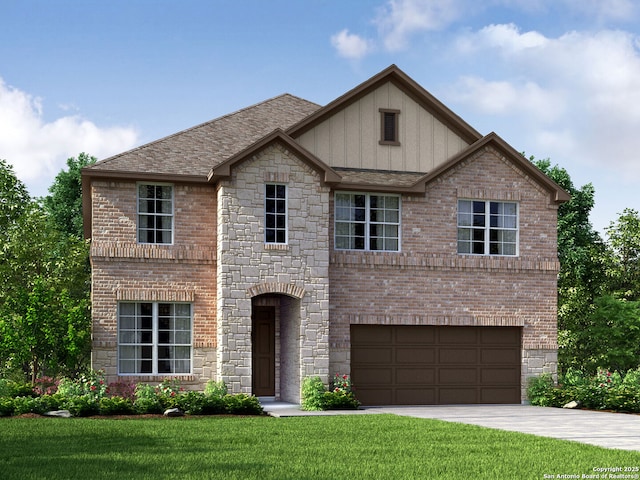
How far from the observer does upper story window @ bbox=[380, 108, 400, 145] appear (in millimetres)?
25172

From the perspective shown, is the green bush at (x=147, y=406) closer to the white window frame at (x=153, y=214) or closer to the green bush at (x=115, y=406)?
the green bush at (x=115, y=406)

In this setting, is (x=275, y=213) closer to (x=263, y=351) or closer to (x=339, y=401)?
(x=263, y=351)

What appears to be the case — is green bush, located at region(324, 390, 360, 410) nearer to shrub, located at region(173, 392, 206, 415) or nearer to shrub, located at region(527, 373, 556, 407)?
shrub, located at region(173, 392, 206, 415)

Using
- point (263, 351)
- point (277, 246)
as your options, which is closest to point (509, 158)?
point (277, 246)

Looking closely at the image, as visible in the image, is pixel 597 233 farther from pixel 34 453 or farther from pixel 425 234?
pixel 34 453

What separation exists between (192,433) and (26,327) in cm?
805

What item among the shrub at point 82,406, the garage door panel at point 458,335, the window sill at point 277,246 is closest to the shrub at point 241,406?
the shrub at point 82,406

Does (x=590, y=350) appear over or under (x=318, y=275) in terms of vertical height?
under

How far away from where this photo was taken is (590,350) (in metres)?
37.2

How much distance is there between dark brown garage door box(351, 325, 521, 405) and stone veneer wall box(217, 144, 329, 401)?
1876mm

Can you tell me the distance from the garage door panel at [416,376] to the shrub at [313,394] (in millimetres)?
2871

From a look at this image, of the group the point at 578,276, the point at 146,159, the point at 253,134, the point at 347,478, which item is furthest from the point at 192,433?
the point at 578,276

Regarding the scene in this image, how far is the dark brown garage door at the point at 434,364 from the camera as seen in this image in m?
24.0

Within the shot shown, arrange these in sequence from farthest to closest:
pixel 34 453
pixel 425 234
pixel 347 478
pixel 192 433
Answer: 1. pixel 425 234
2. pixel 192 433
3. pixel 34 453
4. pixel 347 478
